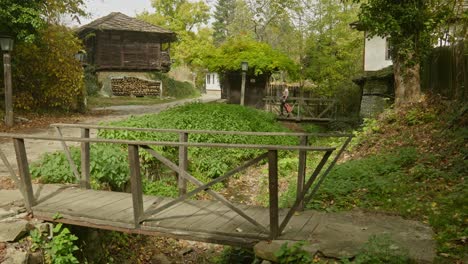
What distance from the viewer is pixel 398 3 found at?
41.2ft

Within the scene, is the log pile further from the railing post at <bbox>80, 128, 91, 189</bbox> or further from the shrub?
the railing post at <bbox>80, 128, 91, 189</bbox>

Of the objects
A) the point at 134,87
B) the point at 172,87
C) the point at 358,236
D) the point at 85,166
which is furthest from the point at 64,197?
the point at 172,87

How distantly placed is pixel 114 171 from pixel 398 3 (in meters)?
10.1

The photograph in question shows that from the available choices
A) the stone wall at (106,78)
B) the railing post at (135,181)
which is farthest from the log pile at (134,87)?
the railing post at (135,181)

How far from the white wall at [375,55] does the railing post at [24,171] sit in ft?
66.3

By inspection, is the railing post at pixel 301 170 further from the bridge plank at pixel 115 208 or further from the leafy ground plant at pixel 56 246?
the leafy ground plant at pixel 56 246

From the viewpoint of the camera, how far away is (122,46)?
3344 centimetres

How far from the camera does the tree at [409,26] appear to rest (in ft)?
40.0

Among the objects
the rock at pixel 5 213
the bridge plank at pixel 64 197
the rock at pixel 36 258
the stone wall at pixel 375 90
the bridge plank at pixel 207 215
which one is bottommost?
the rock at pixel 36 258

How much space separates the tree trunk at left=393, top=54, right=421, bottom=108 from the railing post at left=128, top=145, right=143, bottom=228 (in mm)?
10725

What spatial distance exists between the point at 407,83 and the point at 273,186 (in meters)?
10.7

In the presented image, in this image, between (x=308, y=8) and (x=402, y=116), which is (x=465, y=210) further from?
(x=308, y=8)

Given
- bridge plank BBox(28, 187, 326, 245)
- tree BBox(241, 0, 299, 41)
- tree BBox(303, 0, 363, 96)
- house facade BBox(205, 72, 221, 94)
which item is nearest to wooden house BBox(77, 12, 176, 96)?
tree BBox(241, 0, 299, 41)

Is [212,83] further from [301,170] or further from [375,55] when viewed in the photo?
[301,170]
